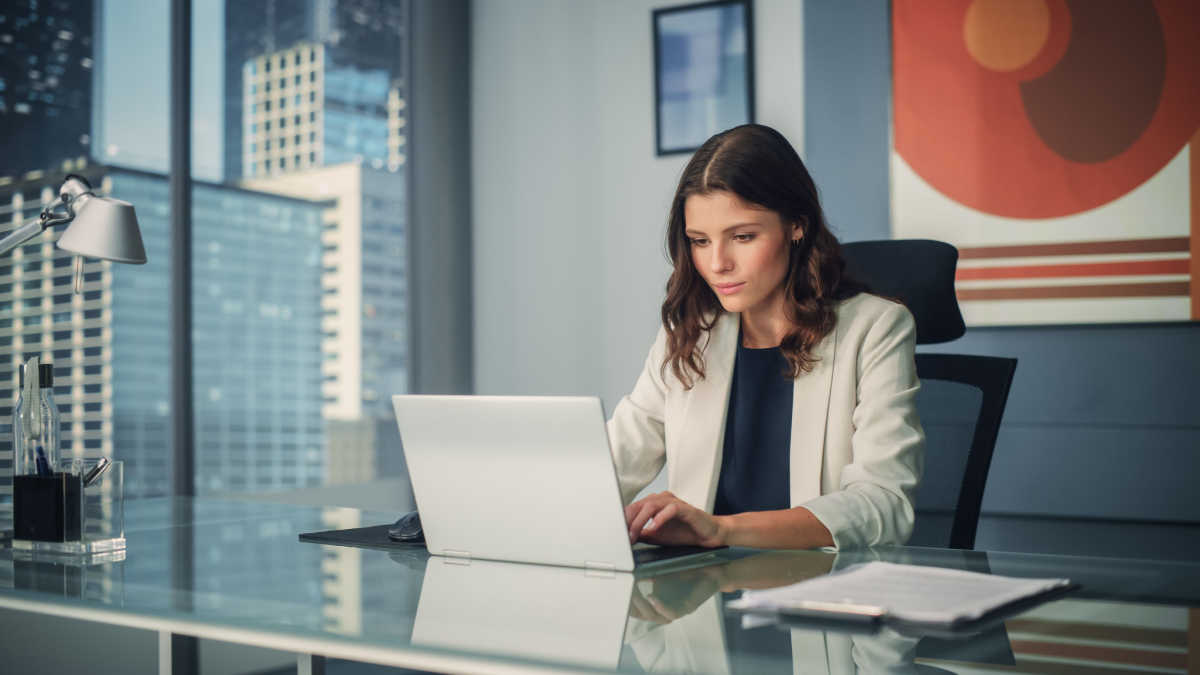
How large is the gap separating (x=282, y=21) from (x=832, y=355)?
2.28 meters

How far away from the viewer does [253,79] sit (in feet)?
10.3

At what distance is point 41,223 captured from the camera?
141 centimetres

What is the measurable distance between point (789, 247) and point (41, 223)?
1099 mm

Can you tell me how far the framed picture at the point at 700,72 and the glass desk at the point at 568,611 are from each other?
90.1 inches

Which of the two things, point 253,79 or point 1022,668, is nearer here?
point 1022,668

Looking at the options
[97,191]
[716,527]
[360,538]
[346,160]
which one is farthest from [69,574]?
[346,160]

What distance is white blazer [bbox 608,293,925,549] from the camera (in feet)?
4.66

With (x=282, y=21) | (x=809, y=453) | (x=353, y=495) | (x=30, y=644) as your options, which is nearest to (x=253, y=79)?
(x=282, y=21)

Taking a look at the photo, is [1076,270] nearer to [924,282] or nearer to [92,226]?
[924,282]

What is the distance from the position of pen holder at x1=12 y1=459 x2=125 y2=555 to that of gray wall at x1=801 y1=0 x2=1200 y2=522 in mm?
2101

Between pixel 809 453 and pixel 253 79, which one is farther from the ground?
pixel 253 79

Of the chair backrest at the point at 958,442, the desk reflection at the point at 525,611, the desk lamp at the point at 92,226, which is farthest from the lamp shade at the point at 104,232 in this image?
the chair backrest at the point at 958,442

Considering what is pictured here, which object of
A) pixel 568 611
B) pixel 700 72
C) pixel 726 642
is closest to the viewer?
pixel 726 642

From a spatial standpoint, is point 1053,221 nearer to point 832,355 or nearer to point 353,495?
point 832,355
